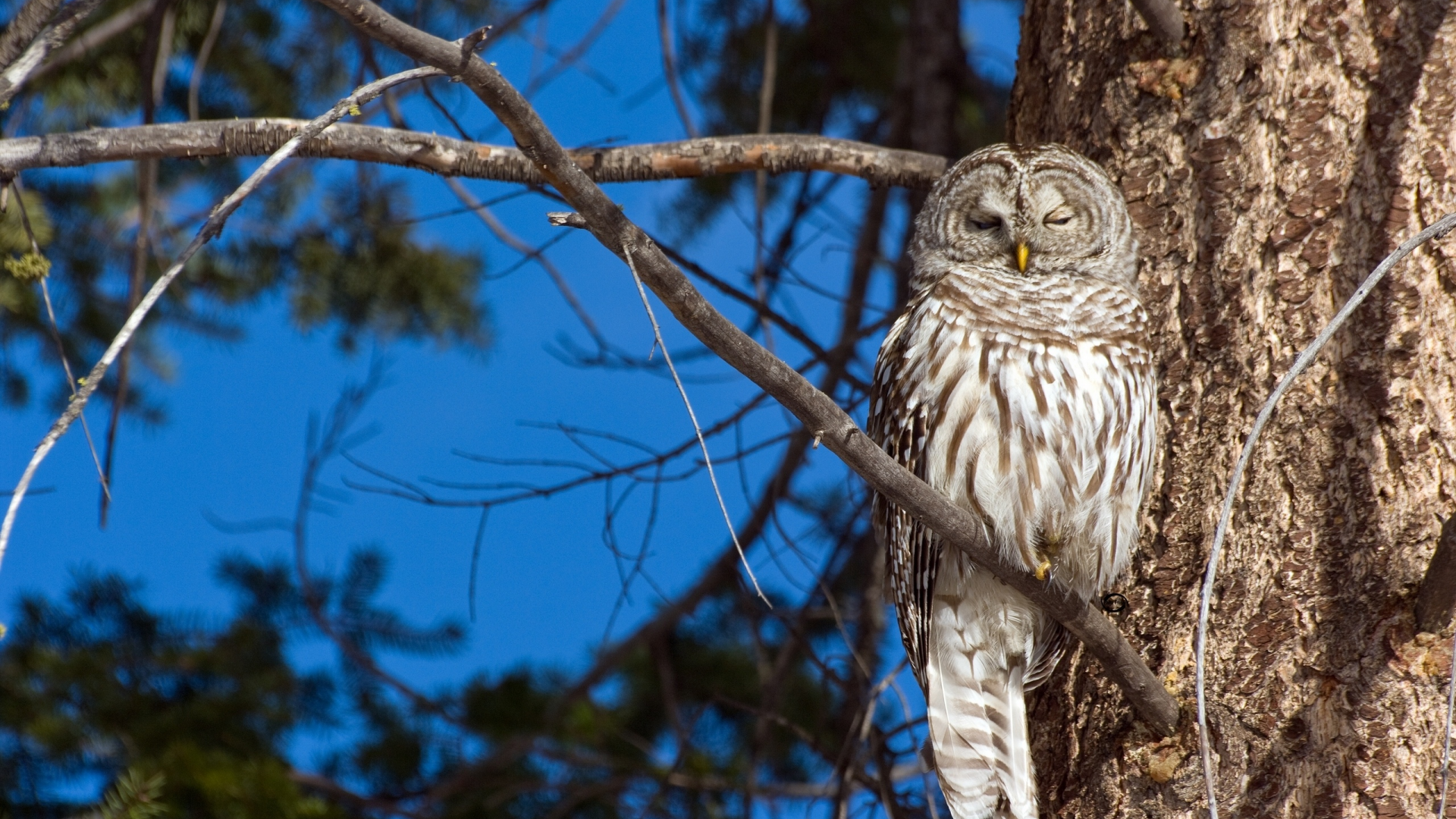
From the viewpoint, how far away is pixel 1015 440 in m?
2.29

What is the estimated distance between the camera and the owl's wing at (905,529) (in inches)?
93.9

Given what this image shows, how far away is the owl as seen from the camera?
90.6 inches

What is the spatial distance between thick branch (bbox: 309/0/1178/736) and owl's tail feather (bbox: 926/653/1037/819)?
0.39 meters

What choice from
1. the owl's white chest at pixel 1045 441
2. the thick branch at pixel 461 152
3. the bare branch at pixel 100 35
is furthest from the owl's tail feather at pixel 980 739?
the bare branch at pixel 100 35

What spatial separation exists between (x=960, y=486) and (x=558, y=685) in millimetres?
3038

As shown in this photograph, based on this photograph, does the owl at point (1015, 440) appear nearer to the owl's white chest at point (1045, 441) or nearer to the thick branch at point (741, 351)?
the owl's white chest at point (1045, 441)

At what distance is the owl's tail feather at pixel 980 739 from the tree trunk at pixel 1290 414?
2.7 inches

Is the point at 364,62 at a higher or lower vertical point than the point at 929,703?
higher

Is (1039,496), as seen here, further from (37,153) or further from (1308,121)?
(37,153)

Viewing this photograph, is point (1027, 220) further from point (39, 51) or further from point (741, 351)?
point (39, 51)

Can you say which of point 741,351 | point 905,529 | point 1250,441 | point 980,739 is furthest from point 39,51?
point 980,739

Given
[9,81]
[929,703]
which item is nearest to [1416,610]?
[929,703]

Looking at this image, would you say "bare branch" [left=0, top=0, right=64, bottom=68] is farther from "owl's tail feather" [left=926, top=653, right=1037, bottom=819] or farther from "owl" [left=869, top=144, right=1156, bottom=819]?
"owl's tail feather" [left=926, top=653, right=1037, bottom=819]

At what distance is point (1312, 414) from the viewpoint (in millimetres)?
2211
